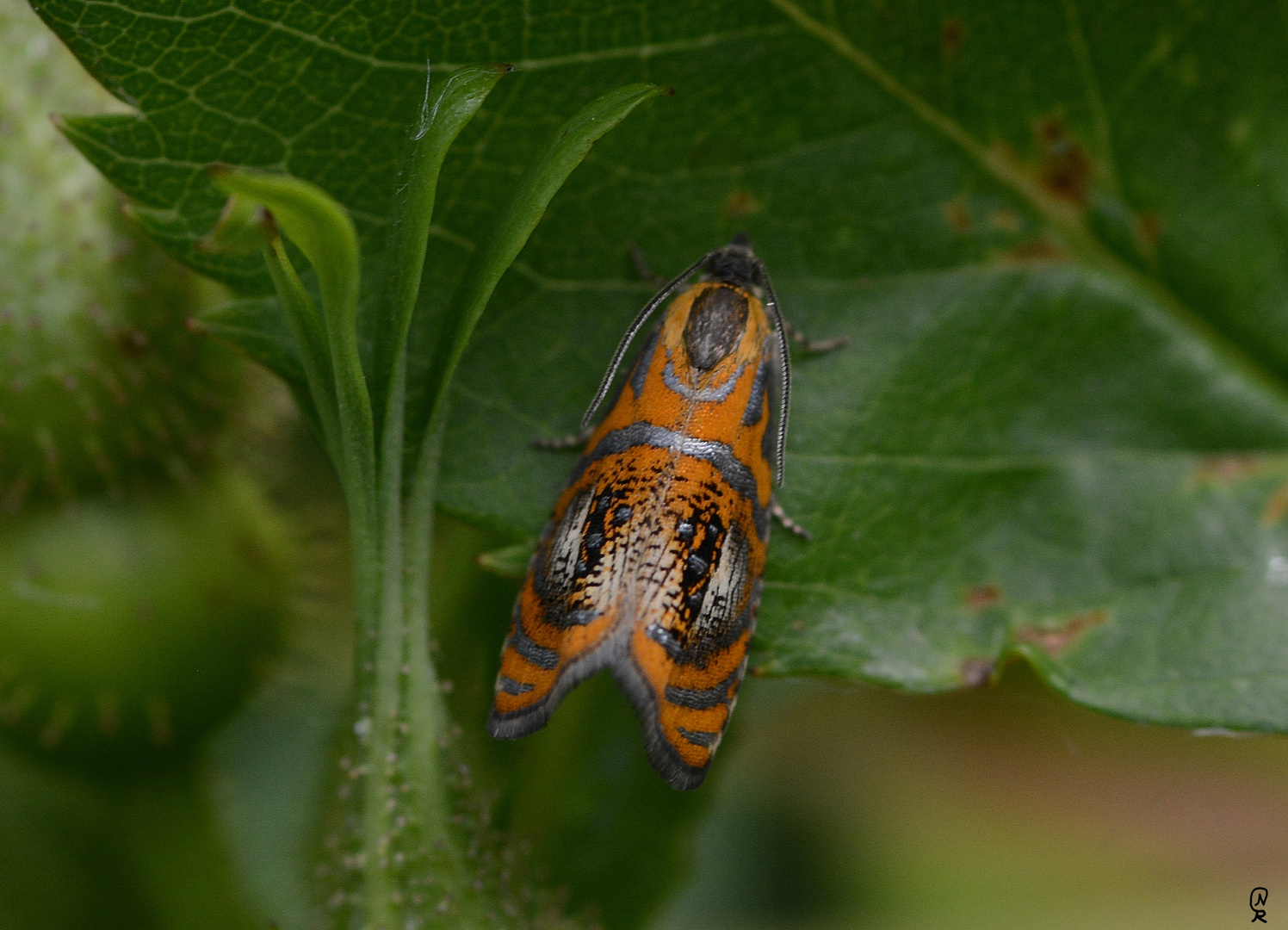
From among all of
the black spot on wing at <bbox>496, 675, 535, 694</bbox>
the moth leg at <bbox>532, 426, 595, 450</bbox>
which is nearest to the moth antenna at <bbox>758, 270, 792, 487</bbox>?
the moth leg at <bbox>532, 426, 595, 450</bbox>

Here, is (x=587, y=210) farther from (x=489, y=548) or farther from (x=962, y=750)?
(x=962, y=750)

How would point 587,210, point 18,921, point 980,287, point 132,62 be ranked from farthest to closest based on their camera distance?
point 18,921 → point 980,287 → point 587,210 → point 132,62

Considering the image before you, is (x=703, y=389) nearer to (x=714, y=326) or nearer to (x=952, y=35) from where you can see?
(x=714, y=326)

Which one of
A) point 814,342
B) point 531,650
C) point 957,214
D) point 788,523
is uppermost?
point 957,214

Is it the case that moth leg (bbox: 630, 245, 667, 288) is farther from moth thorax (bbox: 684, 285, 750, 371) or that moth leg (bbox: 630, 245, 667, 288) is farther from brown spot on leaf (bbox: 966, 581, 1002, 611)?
brown spot on leaf (bbox: 966, 581, 1002, 611)

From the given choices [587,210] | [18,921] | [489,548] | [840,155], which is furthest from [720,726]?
[18,921]

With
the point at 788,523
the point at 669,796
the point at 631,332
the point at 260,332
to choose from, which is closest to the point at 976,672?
the point at 788,523

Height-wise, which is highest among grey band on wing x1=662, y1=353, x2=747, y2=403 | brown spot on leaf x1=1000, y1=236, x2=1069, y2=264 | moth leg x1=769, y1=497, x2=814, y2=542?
brown spot on leaf x1=1000, y1=236, x2=1069, y2=264
